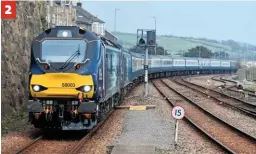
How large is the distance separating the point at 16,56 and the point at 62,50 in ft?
22.5

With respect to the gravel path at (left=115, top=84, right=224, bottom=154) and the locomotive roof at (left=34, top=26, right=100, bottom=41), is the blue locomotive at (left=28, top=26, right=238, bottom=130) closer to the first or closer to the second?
the locomotive roof at (left=34, top=26, right=100, bottom=41)

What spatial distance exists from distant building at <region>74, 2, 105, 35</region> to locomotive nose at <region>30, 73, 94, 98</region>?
47.4 meters

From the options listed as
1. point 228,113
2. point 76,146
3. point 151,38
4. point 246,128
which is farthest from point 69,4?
point 76,146

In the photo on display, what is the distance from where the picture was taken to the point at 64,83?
1302cm

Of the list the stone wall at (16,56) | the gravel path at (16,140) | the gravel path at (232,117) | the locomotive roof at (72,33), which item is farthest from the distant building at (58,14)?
the gravel path at (16,140)

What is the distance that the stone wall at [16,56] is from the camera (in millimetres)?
17703

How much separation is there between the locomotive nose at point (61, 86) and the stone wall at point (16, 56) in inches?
144

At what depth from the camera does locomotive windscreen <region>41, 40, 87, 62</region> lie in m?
13.4

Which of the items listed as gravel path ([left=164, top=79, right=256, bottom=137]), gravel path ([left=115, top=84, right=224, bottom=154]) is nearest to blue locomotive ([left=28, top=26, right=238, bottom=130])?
gravel path ([left=115, top=84, right=224, bottom=154])

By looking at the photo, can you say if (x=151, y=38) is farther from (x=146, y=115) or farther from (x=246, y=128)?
(x=246, y=128)

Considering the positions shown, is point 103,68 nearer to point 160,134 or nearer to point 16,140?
point 160,134

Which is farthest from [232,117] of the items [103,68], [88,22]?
[88,22]

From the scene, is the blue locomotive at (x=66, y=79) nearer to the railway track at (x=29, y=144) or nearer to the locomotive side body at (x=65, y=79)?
the locomotive side body at (x=65, y=79)

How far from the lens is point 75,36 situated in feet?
44.8
